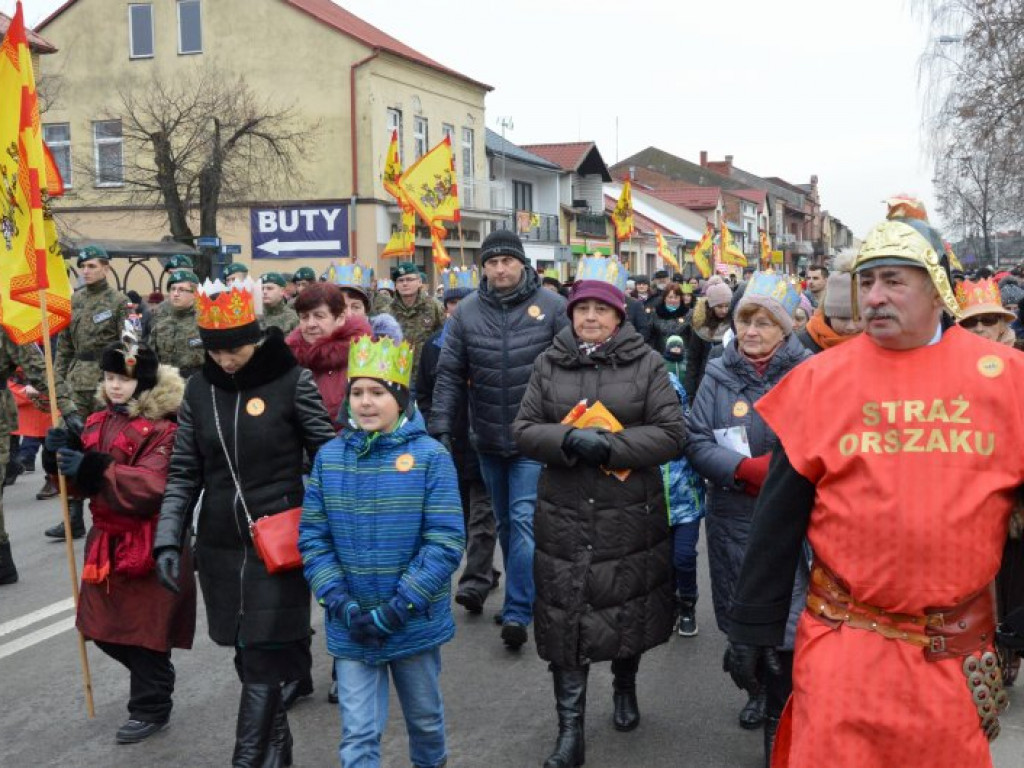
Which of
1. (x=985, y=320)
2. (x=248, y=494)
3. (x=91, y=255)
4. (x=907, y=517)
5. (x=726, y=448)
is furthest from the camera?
(x=91, y=255)

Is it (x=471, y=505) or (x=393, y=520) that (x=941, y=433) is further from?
(x=471, y=505)

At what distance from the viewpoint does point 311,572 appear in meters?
4.02

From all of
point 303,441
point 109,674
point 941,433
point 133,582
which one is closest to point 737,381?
point 303,441

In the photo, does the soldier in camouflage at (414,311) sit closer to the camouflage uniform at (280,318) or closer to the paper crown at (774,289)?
the camouflage uniform at (280,318)

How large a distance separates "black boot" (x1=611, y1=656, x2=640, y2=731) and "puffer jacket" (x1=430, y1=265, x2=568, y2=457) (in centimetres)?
146

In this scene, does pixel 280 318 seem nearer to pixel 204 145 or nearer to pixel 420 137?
pixel 204 145

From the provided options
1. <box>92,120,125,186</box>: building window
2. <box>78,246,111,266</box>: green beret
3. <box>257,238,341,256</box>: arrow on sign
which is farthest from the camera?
<box>92,120,125,186</box>: building window

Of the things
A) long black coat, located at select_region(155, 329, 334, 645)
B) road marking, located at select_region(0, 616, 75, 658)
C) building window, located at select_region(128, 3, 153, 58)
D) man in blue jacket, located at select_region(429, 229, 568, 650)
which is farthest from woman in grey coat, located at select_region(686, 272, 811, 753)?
building window, located at select_region(128, 3, 153, 58)

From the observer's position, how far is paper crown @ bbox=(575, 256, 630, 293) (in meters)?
5.00

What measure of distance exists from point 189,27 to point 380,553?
3192 centimetres

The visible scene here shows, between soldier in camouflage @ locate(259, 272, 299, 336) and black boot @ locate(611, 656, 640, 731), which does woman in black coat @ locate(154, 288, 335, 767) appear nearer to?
black boot @ locate(611, 656, 640, 731)

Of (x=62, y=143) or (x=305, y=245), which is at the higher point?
(x=62, y=143)

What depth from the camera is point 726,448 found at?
4.68 metres

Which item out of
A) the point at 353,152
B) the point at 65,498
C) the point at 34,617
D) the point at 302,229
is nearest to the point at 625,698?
the point at 65,498
